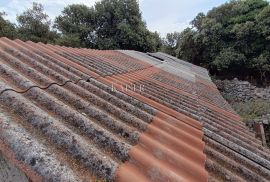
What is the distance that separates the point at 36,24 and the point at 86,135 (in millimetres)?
23408

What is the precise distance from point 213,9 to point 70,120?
28322 mm

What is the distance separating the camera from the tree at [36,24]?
2298cm

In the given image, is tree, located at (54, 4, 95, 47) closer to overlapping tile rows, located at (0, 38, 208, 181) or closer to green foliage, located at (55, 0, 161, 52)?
green foliage, located at (55, 0, 161, 52)

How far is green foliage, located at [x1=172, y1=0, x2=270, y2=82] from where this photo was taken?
2314cm

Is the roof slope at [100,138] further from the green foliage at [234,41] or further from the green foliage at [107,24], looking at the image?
the green foliage at [107,24]

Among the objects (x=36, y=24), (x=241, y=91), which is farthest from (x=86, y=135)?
(x=36, y=24)

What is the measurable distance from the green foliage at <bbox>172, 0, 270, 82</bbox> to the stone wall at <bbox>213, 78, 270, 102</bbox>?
301cm

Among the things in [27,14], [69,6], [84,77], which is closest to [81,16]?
[69,6]

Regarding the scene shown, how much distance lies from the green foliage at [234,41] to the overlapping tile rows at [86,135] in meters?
22.5

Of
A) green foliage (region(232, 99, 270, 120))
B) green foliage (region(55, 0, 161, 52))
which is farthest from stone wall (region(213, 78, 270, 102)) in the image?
green foliage (region(55, 0, 161, 52))

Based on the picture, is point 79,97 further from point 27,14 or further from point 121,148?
point 27,14

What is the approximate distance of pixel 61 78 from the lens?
2979 millimetres

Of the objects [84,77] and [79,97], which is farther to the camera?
[84,77]

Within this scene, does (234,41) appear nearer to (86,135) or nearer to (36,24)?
(36,24)
